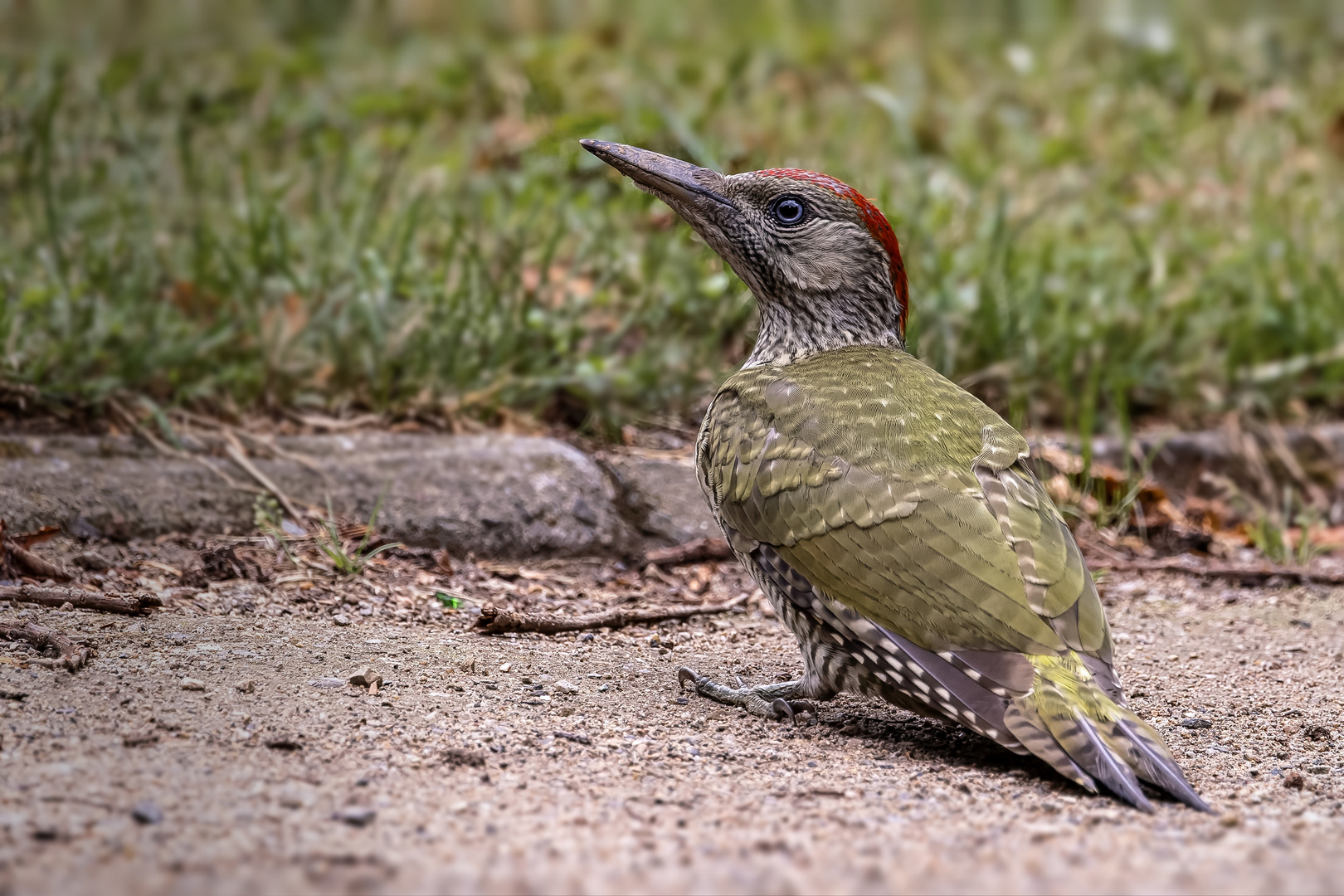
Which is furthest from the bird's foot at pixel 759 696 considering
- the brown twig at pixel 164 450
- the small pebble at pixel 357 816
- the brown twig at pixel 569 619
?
the brown twig at pixel 164 450

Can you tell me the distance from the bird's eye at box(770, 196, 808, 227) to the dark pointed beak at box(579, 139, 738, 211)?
11 cm

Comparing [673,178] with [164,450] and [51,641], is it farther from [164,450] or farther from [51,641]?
[51,641]

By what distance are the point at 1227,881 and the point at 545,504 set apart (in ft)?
8.49

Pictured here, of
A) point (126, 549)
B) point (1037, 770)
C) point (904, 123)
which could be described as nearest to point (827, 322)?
point (1037, 770)

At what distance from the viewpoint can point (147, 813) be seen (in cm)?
207

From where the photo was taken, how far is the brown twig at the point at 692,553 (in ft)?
14.0

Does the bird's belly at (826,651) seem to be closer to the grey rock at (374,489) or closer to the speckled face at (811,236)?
the speckled face at (811,236)

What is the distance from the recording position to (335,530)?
3.86 m

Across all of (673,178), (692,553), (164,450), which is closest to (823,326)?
(673,178)

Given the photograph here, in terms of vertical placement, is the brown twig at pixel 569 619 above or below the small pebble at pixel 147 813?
below

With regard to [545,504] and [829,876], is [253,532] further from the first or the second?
[829,876]

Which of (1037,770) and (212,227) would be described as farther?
(212,227)

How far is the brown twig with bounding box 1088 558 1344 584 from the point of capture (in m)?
4.43

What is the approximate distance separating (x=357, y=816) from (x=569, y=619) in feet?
4.83
